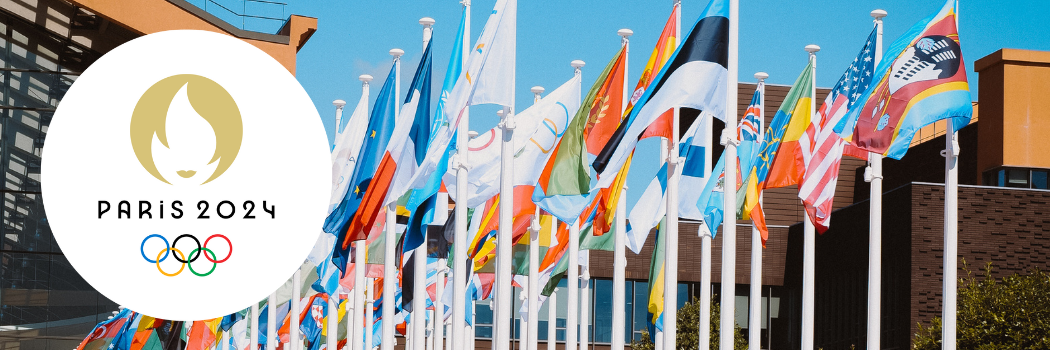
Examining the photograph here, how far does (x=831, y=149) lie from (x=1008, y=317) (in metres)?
7.26

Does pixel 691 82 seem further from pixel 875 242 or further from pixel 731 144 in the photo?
pixel 875 242

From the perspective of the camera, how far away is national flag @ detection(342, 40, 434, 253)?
22.6m

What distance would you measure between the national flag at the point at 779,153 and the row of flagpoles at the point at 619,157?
3 cm

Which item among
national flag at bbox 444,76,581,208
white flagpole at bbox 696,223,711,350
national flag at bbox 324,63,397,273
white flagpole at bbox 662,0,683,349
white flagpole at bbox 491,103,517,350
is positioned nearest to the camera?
white flagpole at bbox 662,0,683,349

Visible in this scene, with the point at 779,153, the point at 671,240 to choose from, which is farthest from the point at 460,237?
the point at 779,153

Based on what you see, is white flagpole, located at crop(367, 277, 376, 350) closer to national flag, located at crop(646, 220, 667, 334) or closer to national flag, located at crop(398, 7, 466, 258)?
national flag, located at crop(646, 220, 667, 334)

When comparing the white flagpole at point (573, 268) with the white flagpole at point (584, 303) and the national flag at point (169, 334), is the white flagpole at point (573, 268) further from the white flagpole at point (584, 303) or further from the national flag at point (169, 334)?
the national flag at point (169, 334)

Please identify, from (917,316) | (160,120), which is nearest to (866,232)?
(917,316)

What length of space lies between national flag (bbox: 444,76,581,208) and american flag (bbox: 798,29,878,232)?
460 cm

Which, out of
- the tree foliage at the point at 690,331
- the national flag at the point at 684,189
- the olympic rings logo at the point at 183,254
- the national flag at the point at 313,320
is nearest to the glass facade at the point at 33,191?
the national flag at the point at 313,320

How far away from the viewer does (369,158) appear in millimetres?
23891

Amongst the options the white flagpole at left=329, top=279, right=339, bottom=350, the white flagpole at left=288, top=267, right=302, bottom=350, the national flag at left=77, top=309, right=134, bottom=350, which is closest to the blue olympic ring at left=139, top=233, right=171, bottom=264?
the white flagpole at left=288, top=267, right=302, bottom=350

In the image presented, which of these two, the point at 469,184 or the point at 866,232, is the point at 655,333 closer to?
the point at 469,184

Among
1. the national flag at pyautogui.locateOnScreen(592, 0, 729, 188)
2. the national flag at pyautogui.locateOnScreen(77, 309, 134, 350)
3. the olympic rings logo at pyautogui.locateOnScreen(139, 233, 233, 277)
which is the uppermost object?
the national flag at pyautogui.locateOnScreen(592, 0, 729, 188)
